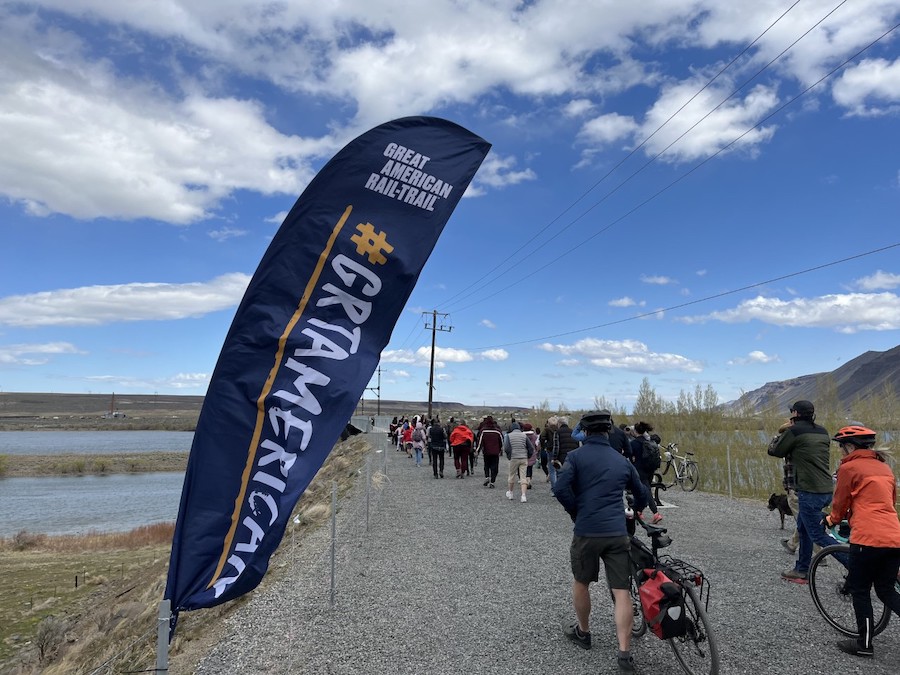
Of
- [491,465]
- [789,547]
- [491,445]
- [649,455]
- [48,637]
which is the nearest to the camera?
[789,547]

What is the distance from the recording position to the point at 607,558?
4.43 meters

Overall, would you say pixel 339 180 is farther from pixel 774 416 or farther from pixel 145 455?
pixel 145 455

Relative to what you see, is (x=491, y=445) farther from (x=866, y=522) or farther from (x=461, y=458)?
(x=866, y=522)

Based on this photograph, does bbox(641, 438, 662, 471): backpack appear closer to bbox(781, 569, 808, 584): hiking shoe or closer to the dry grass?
bbox(781, 569, 808, 584): hiking shoe

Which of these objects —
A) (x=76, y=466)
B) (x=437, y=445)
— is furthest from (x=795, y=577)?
(x=76, y=466)

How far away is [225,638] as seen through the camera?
588 cm

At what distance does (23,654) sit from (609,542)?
45.3 ft

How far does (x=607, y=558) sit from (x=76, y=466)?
6497 centimetres

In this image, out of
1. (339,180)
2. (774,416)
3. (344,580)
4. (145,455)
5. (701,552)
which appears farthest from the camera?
(145,455)

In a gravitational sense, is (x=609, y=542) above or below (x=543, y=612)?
above

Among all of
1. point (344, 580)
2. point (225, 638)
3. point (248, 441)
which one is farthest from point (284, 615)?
point (248, 441)

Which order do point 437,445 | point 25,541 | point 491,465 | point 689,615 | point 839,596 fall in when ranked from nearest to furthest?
point 689,615 → point 839,596 → point 491,465 → point 437,445 → point 25,541

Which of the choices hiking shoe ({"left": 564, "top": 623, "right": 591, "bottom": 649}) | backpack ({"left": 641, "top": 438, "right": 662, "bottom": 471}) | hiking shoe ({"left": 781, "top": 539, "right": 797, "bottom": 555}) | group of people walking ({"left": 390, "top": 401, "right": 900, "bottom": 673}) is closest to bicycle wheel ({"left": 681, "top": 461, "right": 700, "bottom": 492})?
backpack ({"left": 641, "top": 438, "right": 662, "bottom": 471})

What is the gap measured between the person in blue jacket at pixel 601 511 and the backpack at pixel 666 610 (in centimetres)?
19
